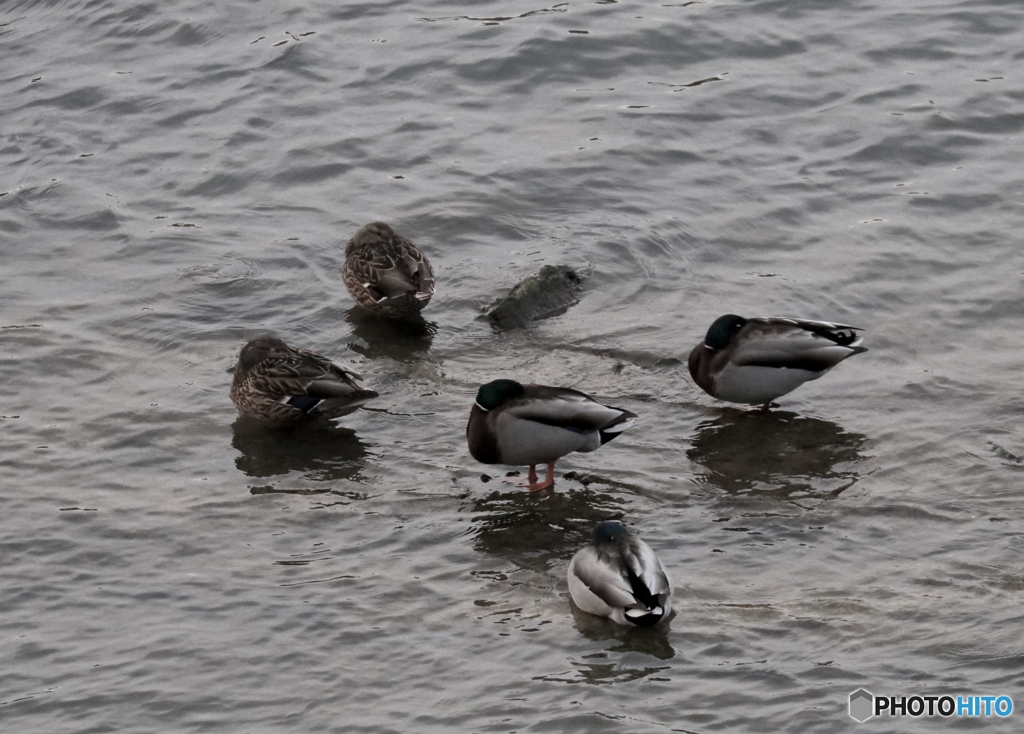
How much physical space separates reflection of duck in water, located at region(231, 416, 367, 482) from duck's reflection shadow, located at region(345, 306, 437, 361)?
1.18 metres

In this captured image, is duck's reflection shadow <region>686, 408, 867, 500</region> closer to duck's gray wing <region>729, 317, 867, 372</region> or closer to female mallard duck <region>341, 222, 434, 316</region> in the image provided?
duck's gray wing <region>729, 317, 867, 372</region>

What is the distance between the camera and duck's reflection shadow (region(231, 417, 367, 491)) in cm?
937

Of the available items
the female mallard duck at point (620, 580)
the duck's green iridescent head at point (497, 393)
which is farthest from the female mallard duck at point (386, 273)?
the female mallard duck at point (620, 580)

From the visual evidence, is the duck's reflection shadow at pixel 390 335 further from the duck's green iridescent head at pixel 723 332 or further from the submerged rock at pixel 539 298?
the duck's green iridescent head at pixel 723 332

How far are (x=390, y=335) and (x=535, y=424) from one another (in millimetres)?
2954

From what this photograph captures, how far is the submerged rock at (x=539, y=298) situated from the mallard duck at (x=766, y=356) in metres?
1.80

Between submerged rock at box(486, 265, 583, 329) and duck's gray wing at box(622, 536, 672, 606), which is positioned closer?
duck's gray wing at box(622, 536, 672, 606)

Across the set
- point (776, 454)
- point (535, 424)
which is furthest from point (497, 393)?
point (776, 454)

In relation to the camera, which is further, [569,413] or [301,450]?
[301,450]

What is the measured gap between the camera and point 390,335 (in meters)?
11.4

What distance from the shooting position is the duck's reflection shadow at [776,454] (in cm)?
890

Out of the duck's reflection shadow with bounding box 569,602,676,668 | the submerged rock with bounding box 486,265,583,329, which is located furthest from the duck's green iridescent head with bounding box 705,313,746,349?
the duck's reflection shadow with bounding box 569,602,676,668

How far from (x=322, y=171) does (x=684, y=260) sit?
402 cm

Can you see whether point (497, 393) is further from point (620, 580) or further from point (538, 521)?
point (620, 580)
